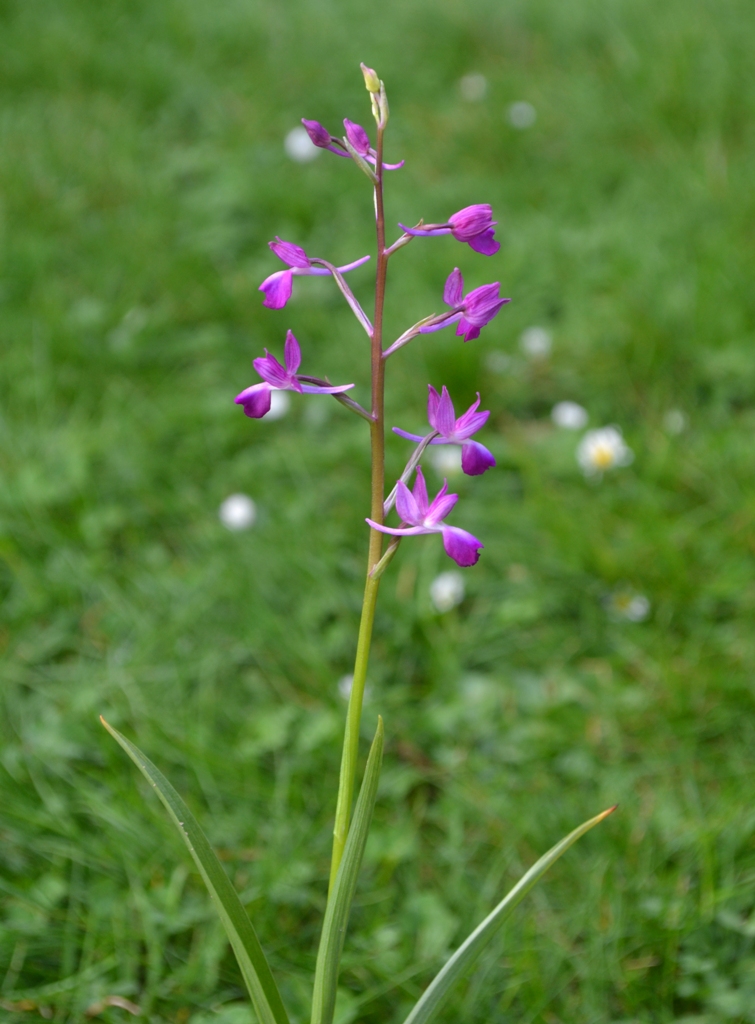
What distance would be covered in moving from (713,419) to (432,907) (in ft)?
5.16

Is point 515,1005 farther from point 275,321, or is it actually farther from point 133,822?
point 275,321

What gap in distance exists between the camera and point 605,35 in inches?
168

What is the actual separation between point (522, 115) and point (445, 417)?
3360 mm

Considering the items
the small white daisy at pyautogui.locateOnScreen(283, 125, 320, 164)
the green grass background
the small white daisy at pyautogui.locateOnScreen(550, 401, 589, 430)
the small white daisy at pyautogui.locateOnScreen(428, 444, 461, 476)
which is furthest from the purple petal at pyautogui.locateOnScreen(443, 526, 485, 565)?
the small white daisy at pyautogui.locateOnScreen(283, 125, 320, 164)

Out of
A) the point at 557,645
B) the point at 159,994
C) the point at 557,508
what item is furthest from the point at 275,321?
the point at 159,994

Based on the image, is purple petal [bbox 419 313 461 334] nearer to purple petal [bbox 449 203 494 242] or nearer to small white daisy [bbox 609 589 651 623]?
purple petal [bbox 449 203 494 242]

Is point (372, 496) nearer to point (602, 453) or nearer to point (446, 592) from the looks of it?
Result: point (446, 592)

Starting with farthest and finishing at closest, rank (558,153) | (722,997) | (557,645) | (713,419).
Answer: (558,153) < (713,419) < (557,645) < (722,997)

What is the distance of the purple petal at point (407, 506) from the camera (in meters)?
0.96

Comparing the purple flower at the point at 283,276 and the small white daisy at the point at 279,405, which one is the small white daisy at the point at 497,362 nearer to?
the small white daisy at the point at 279,405

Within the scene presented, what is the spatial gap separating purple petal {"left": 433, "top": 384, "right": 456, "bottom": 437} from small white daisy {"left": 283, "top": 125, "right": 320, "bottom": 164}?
300cm

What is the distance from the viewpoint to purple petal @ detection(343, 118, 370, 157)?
0.93 m

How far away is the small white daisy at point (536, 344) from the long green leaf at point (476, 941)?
1989mm

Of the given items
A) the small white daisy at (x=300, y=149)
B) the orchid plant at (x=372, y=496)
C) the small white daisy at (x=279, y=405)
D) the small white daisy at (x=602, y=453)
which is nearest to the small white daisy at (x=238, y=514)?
the small white daisy at (x=279, y=405)
